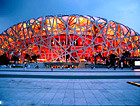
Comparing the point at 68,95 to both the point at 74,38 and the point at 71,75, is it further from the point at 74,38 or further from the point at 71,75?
the point at 74,38

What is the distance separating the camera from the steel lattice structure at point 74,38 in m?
57.2

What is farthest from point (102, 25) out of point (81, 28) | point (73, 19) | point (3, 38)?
point (3, 38)

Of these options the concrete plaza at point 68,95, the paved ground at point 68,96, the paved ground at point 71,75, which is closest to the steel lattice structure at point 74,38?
the paved ground at point 71,75

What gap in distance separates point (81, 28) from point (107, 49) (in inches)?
546

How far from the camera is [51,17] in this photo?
57875mm

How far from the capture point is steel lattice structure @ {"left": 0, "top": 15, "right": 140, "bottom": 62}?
57.2 meters

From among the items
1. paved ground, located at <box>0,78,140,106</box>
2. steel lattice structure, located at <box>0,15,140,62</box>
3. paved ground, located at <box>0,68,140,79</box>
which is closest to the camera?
paved ground, located at <box>0,78,140,106</box>

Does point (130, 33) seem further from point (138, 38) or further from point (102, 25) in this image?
point (102, 25)

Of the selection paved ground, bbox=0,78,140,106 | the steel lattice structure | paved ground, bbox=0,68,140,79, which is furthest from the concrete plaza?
the steel lattice structure

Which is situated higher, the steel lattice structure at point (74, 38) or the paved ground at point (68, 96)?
the steel lattice structure at point (74, 38)

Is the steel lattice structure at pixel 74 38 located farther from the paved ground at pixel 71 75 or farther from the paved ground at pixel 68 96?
the paved ground at pixel 68 96

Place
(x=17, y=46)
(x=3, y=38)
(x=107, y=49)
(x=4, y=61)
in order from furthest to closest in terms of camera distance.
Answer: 1. (x=3, y=38)
2. (x=17, y=46)
3. (x=107, y=49)
4. (x=4, y=61)

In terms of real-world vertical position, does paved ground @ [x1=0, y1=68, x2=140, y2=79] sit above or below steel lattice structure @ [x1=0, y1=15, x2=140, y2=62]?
below

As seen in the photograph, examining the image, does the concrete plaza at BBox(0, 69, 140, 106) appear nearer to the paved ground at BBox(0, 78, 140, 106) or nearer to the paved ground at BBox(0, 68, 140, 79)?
the paved ground at BBox(0, 78, 140, 106)
